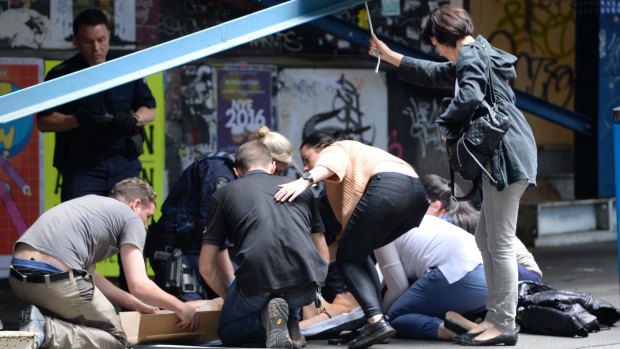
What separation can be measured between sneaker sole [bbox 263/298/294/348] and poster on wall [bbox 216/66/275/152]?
3564mm

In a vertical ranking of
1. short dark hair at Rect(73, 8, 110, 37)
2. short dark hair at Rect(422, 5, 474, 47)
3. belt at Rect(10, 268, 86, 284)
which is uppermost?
short dark hair at Rect(73, 8, 110, 37)

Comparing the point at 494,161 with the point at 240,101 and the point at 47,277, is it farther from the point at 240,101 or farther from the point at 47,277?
the point at 240,101

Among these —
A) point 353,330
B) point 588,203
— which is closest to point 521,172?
point 353,330

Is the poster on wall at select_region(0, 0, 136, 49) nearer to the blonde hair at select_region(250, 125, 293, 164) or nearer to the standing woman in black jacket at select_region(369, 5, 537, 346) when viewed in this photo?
the blonde hair at select_region(250, 125, 293, 164)

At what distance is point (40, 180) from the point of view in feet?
30.1

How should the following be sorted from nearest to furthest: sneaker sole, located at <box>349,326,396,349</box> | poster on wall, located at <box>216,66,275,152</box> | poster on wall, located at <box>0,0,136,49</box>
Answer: sneaker sole, located at <box>349,326,396,349</box> → poster on wall, located at <box>0,0,136,49</box> → poster on wall, located at <box>216,66,275,152</box>

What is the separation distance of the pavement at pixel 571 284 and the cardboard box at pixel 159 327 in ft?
0.28

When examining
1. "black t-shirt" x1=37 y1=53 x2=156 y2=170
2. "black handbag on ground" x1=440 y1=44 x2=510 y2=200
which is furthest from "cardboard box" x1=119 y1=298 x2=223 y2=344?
"black handbag on ground" x1=440 y1=44 x2=510 y2=200

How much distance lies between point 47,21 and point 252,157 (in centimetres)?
298

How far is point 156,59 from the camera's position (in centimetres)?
599

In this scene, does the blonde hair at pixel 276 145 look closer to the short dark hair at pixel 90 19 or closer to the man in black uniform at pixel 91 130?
the man in black uniform at pixel 91 130

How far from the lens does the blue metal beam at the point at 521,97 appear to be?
9961 mm

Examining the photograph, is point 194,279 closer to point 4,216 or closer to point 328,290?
point 328,290

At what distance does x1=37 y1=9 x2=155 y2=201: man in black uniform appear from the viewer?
7.78 m
